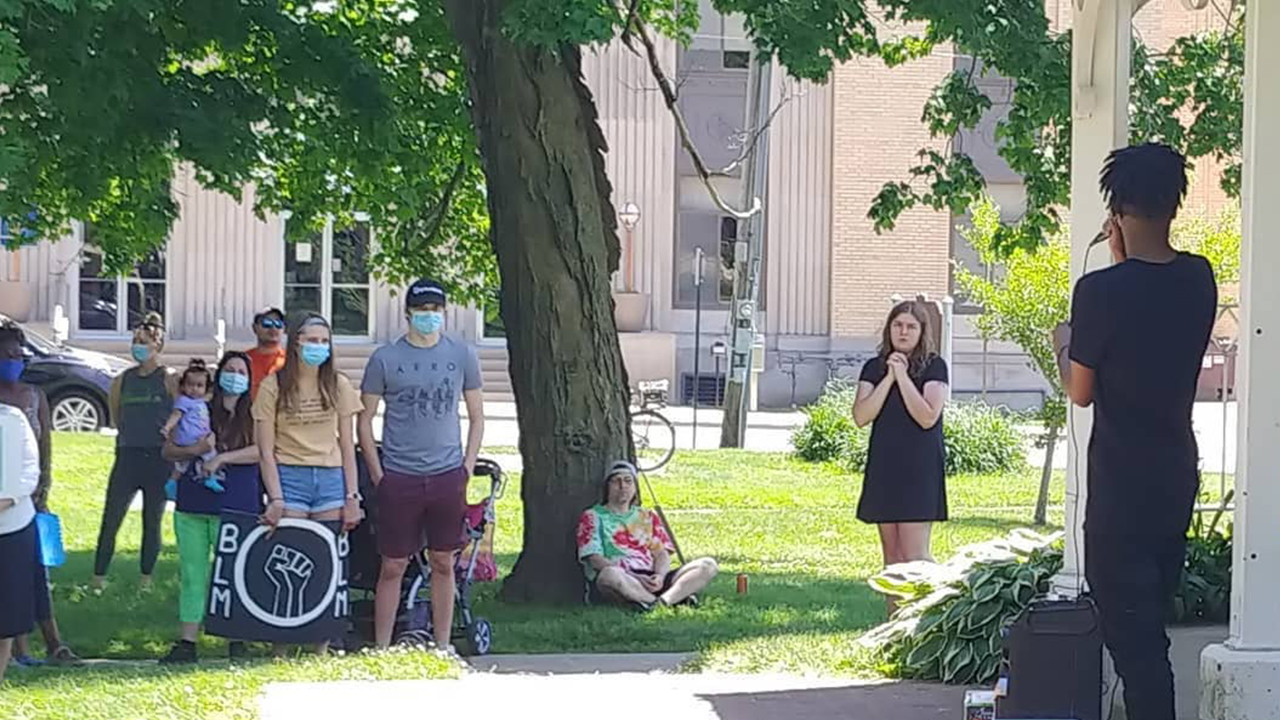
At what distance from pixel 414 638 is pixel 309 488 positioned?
999 mm

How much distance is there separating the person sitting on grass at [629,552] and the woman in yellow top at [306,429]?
7.13 ft

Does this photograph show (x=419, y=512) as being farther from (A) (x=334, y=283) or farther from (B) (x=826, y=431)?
(A) (x=334, y=283)

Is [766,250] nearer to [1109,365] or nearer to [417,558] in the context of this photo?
[417,558]

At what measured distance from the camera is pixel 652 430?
26.6 metres

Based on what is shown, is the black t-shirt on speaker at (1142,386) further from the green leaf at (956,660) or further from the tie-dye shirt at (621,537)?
the tie-dye shirt at (621,537)

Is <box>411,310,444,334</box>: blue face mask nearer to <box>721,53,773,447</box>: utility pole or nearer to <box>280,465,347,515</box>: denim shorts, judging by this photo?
<box>280,465,347,515</box>: denim shorts

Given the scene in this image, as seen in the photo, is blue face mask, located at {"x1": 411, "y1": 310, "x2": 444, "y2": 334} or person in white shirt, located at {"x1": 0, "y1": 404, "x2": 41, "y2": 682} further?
blue face mask, located at {"x1": 411, "y1": 310, "x2": 444, "y2": 334}

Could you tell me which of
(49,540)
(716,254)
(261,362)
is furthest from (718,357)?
(49,540)

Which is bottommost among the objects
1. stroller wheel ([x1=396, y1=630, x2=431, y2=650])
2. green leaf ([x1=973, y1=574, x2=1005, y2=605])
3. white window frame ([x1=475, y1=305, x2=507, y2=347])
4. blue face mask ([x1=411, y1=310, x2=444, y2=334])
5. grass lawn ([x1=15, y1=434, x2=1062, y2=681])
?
grass lawn ([x1=15, y1=434, x2=1062, y2=681])

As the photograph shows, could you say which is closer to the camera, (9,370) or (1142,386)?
(1142,386)

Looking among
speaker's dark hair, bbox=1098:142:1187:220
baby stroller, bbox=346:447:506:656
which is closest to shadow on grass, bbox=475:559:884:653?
baby stroller, bbox=346:447:506:656

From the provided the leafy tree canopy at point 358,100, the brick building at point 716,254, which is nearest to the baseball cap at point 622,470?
the leafy tree canopy at point 358,100

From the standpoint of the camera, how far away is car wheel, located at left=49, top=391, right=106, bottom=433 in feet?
79.2

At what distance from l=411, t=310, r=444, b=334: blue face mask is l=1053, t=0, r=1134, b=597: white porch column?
3455 mm
